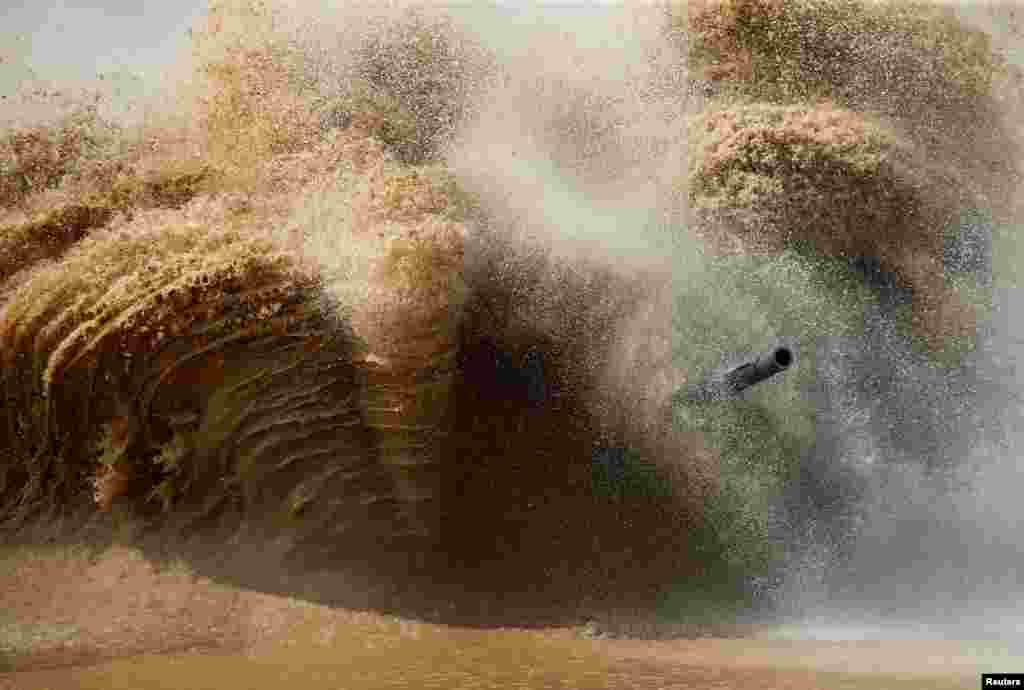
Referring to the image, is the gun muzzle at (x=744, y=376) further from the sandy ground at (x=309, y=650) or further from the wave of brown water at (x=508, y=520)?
the sandy ground at (x=309, y=650)

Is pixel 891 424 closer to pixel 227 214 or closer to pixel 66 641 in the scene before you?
pixel 227 214

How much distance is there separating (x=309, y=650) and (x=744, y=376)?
2555mm

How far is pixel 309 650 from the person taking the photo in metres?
4.30

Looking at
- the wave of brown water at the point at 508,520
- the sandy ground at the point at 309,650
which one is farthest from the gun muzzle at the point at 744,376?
the sandy ground at the point at 309,650

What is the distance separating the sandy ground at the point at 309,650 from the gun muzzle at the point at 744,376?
1.30 metres

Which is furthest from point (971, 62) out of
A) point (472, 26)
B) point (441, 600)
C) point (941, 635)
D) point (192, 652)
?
point (192, 652)

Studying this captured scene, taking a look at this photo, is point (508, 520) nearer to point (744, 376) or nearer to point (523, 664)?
point (523, 664)

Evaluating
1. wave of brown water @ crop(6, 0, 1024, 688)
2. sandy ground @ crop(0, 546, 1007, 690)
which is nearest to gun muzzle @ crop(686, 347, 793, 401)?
wave of brown water @ crop(6, 0, 1024, 688)

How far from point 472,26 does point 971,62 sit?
3.19 metres

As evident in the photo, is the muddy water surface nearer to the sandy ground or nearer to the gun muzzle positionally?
the sandy ground

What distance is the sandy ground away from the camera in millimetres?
3805

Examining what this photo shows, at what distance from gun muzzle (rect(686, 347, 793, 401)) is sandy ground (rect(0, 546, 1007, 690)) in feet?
4.26

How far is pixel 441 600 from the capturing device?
4.84 meters

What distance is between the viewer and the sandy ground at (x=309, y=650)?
3805 millimetres
